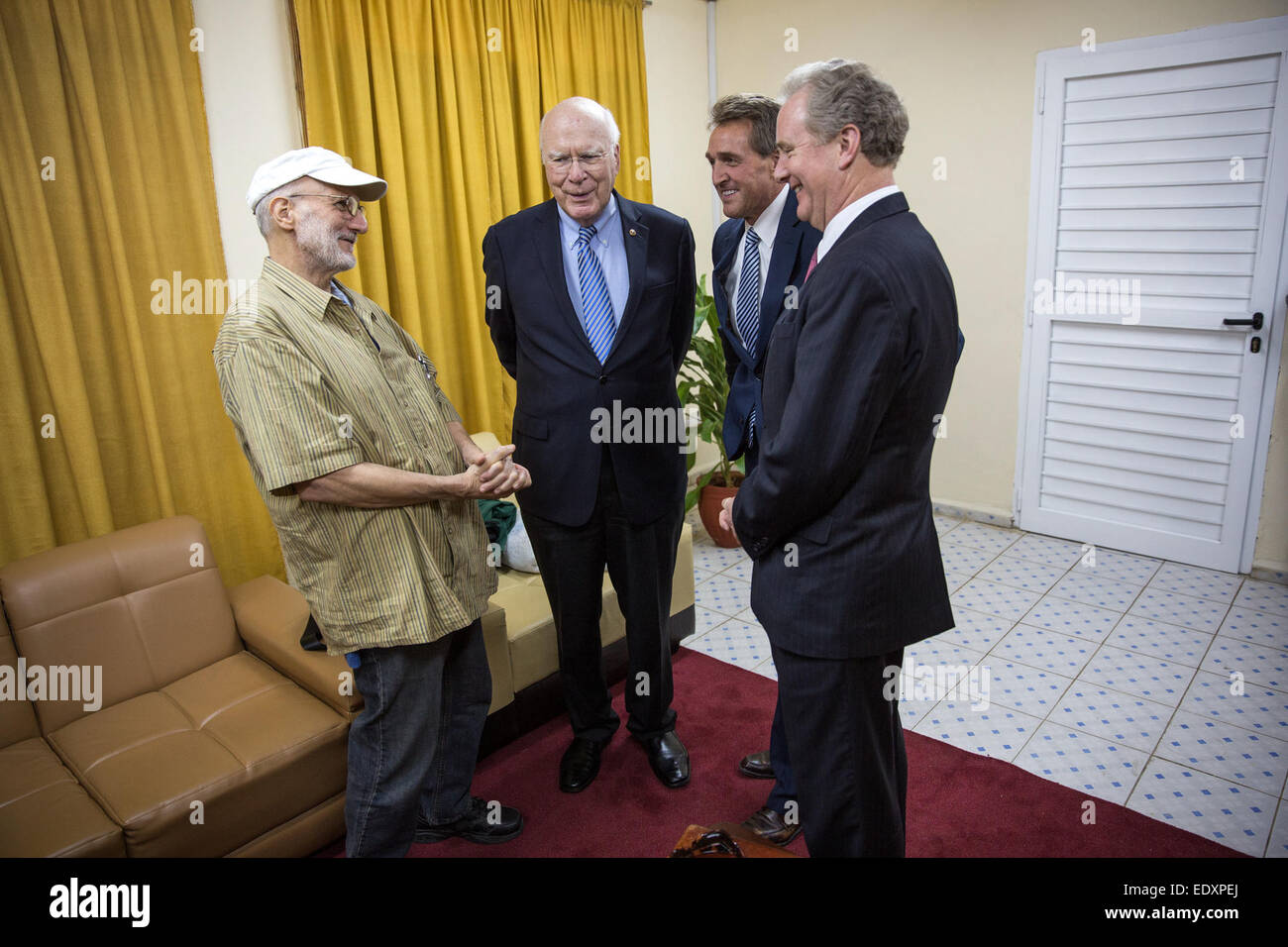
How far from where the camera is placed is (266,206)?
1698 mm

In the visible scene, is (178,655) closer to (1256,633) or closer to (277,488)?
(277,488)

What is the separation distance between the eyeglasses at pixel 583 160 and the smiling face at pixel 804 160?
682 mm

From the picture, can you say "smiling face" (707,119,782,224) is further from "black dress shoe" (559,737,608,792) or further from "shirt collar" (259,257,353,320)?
"black dress shoe" (559,737,608,792)

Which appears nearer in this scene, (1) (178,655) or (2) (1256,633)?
(1) (178,655)

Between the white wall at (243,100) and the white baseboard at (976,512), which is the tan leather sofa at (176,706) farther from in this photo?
the white baseboard at (976,512)

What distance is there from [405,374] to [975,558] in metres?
2.93

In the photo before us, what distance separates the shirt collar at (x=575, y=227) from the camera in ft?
7.03

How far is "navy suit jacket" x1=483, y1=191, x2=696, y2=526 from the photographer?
211cm

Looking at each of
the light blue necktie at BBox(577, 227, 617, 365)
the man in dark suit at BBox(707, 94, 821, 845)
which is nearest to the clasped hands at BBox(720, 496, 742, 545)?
the man in dark suit at BBox(707, 94, 821, 845)

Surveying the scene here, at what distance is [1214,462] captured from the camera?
3572 mm

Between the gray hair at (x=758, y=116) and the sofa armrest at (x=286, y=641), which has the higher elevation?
the gray hair at (x=758, y=116)

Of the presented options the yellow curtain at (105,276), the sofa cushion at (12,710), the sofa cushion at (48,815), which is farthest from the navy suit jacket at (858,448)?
the yellow curtain at (105,276)
